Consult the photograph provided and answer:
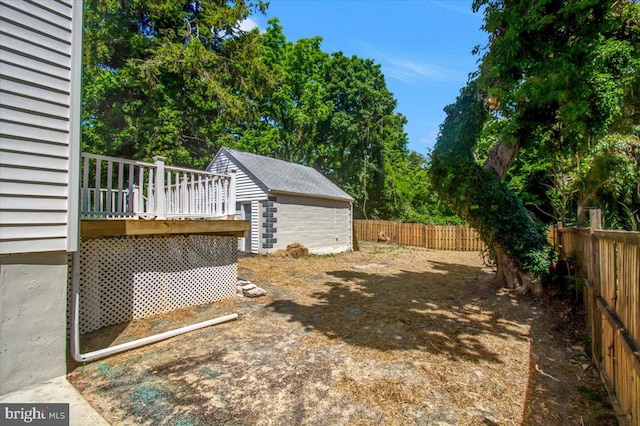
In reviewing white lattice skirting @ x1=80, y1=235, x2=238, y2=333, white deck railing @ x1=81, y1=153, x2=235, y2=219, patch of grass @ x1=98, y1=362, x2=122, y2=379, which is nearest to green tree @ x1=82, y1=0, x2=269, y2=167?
white deck railing @ x1=81, y1=153, x2=235, y2=219

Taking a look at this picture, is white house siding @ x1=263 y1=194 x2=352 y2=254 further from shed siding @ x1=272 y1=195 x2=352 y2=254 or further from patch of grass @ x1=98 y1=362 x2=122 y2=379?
patch of grass @ x1=98 y1=362 x2=122 y2=379

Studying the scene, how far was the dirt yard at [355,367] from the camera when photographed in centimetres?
263

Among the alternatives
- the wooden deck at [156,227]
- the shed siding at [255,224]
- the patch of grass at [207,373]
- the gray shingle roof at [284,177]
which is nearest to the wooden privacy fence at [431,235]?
the gray shingle roof at [284,177]

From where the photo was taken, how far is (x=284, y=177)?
45.2ft

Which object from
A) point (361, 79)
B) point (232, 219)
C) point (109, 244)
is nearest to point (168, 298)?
point (109, 244)

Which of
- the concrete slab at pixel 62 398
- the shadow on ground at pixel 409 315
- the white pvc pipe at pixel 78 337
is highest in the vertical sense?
the white pvc pipe at pixel 78 337

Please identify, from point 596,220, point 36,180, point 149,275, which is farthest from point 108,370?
point 596,220

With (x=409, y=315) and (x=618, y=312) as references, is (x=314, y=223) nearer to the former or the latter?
(x=409, y=315)

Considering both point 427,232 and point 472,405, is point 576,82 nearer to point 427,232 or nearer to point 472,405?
point 472,405

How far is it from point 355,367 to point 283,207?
30.4 feet

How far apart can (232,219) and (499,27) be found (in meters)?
6.90

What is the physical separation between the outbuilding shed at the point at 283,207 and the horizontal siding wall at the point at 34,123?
8.05m

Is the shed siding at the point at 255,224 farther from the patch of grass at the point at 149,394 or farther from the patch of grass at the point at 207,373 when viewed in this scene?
the patch of grass at the point at 149,394

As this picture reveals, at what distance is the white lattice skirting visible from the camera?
169 inches
